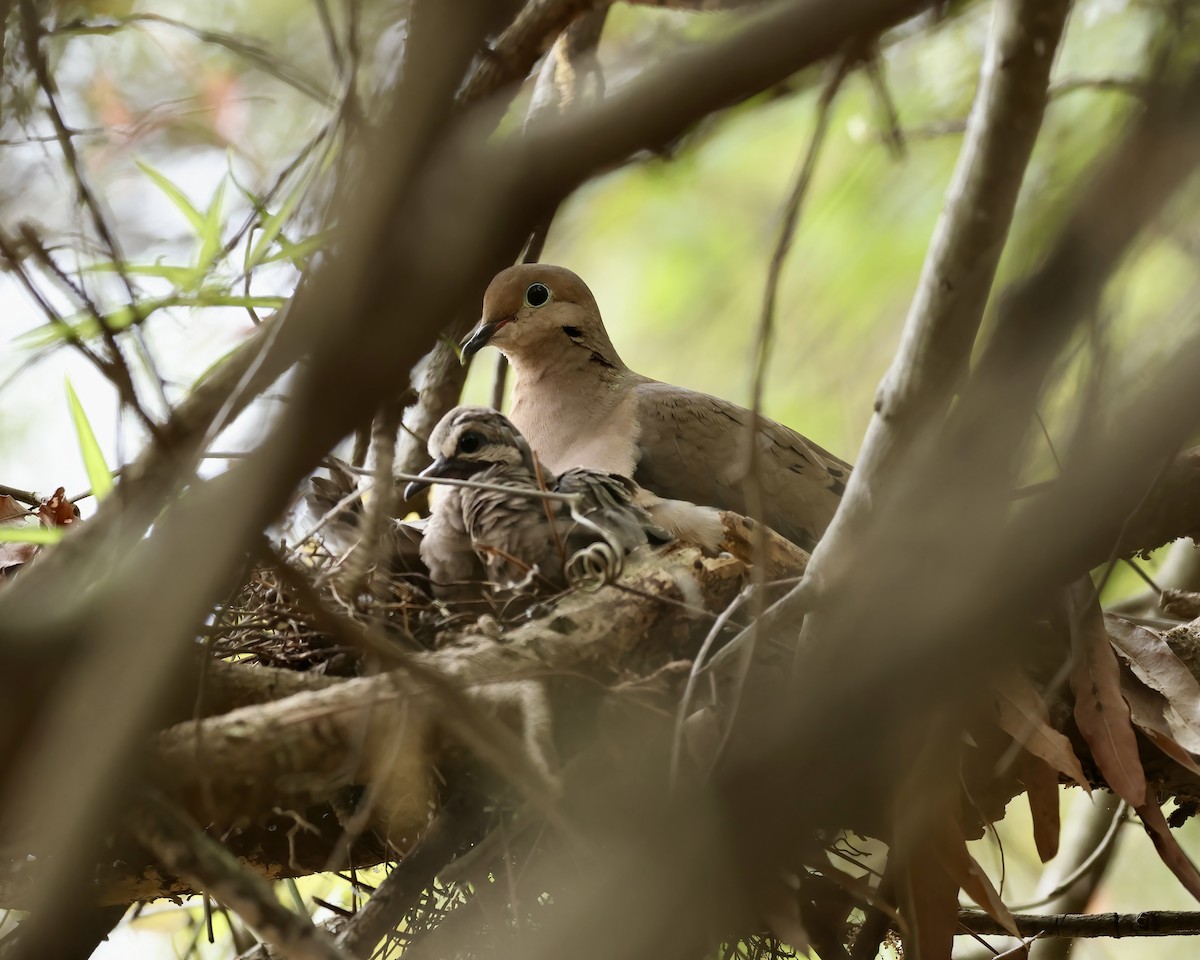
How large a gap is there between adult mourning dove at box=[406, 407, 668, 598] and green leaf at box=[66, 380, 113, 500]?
2.10 ft

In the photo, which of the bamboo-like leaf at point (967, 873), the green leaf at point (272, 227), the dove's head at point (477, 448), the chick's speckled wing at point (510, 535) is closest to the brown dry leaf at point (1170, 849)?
the bamboo-like leaf at point (967, 873)

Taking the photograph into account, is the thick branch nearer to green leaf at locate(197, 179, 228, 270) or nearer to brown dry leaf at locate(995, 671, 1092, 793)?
brown dry leaf at locate(995, 671, 1092, 793)

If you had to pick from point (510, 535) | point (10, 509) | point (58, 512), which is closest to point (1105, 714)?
point (510, 535)

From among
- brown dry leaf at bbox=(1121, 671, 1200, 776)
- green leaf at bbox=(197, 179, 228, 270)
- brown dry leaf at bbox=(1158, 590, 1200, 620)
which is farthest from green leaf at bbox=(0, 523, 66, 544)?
brown dry leaf at bbox=(1158, 590, 1200, 620)

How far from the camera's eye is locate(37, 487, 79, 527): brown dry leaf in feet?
7.33

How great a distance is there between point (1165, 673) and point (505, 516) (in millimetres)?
1423

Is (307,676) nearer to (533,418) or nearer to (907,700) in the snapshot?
(907,700)

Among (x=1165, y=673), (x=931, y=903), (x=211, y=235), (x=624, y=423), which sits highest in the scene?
(x=624, y=423)

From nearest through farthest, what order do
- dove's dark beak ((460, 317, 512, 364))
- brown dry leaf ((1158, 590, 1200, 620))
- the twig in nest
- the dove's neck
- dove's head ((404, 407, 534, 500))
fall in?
the twig in nest < dove's head ((404, 407, 534, 500)) < brown dry leaf ((1158, 590, 1200, 620)) < the dove's neck < dove's dark beak ((460, 317, 512, 364))

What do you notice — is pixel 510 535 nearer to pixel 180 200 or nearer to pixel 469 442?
pixel 469 442

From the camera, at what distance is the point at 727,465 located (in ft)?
10.2

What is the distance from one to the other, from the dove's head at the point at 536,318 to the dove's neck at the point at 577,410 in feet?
0.08

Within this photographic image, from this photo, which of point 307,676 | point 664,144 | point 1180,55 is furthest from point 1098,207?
point 307,676

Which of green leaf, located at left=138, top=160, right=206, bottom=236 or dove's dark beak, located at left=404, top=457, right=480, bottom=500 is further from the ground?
green leaf, located at left=138, top=160, right=206, bottom=236
